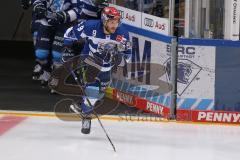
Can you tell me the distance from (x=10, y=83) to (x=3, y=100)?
1.78 m

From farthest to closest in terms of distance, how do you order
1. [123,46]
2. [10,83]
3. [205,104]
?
[10,83] < [205,104] < [123,46]

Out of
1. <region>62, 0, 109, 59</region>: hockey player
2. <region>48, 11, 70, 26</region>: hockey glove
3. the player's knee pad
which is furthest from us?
the player's knee pad

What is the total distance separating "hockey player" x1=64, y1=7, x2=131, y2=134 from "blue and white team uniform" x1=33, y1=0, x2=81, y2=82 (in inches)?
116

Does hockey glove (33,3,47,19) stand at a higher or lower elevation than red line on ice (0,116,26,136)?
higher

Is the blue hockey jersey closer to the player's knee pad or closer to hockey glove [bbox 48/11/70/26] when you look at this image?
hockey glove [bbox 48/11/70/26]

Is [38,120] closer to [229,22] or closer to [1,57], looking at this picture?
[229,22]

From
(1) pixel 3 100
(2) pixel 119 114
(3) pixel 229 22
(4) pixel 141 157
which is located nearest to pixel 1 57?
(1) pixel 3 100

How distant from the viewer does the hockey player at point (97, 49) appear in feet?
23.7

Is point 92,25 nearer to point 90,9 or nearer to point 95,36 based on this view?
point 95,36

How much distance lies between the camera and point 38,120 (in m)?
8.34

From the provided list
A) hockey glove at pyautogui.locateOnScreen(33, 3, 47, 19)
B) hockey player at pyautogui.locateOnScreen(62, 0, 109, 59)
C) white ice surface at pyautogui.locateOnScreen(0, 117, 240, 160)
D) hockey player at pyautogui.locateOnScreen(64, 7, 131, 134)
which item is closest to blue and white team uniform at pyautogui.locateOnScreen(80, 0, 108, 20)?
hockey player at pyautogui.locateOnScreen(62, 0, 109, 59)

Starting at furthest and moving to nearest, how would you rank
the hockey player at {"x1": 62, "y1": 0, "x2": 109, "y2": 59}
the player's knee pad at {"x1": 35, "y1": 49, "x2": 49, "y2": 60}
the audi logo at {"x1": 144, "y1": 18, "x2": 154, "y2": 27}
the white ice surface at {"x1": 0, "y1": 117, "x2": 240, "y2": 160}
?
1. the player's knee pad at {"x1": 35, "y1": 49, "x2": 49, "y2": 60}
2. the hockey player at {"x1": 62, "y1": 0, "x2": 109, "y2": 59}
3. the audi logo at {"x1": 144, "y1": 18, "x2": 154, "y2": 27}
4. the white ice surface at {"x1": 0, "y1": 117, "x2": 240, "y2": 160}

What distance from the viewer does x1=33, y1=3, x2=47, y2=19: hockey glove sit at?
1052 cm

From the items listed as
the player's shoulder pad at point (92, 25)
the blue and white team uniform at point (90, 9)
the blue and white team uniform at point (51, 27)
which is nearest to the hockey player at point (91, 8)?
the blue and white team uniform at point (90, 9)
